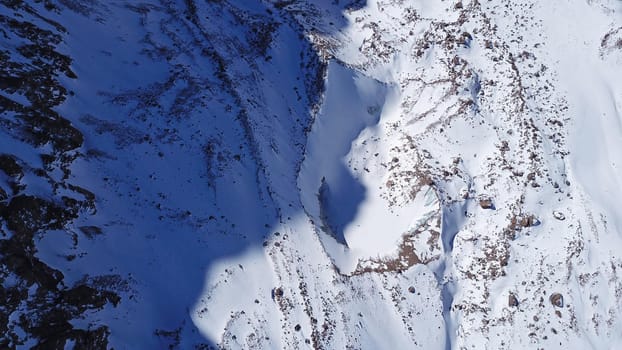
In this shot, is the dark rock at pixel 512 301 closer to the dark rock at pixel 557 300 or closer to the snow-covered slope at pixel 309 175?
the snow-covered slope at pixel 309 175

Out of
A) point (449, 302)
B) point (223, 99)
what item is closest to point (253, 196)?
point (223, 99)

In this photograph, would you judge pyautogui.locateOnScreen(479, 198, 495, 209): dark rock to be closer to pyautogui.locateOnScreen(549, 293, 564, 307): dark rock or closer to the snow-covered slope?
the snow-covered slope

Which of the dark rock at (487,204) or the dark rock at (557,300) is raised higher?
the dark rock at (487,204)

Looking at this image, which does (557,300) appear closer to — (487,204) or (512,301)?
(512,301)


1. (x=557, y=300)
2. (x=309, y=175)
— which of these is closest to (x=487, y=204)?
(x=557, y=300)

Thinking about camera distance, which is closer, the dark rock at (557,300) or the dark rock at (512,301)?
the dark rock at (557,300)

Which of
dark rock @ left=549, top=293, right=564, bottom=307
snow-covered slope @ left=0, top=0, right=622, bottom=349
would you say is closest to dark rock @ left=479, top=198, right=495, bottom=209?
snow-covered slope @ left=0, top=0, right=622, bottom=349

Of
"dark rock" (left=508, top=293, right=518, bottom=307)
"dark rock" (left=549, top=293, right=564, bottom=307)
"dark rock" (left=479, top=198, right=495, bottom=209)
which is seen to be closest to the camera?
"dark rock" (left=549, top=293, right=564, bottom=307)

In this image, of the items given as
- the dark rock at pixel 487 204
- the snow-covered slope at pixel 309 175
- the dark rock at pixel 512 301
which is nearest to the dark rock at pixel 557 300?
the snow-covered slope at pixel 309 175
